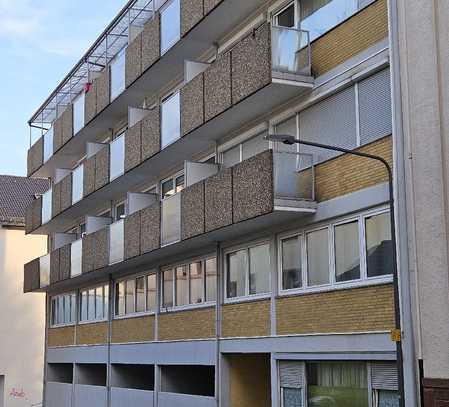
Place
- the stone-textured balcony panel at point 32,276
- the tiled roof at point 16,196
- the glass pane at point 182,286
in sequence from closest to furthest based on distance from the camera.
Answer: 1. the glass pane at point 182,286
2. the stone-textured balcony panel at point 32,276
3. the tiled roof at point 16,196

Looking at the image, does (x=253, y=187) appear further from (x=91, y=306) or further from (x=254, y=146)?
(x=91, y=306)

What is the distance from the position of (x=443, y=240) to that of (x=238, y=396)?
27.9ft

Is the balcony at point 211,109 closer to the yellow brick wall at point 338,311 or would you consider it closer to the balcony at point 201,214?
the balcony at point 201,214

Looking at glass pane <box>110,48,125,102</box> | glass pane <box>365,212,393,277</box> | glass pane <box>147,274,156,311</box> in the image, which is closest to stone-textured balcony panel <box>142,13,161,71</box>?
glass pane <box>110,48,125,102</box>

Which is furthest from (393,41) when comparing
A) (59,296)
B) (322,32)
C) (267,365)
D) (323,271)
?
(59,296)

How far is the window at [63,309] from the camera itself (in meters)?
33.3

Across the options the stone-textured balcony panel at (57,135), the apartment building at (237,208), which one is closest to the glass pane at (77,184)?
the apartment building at (237,208)

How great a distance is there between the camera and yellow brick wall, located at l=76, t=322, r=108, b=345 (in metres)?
28.6

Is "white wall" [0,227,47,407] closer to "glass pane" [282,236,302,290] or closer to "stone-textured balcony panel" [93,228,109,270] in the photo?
"stone-textured balcony panel" [93,228,109,270]

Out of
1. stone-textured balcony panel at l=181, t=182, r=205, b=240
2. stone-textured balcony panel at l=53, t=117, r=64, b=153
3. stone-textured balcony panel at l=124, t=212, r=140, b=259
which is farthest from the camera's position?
stone-textured balcony panel at l=53, t=117, r=64, b=153

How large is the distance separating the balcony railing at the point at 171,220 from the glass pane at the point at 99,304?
841 cm

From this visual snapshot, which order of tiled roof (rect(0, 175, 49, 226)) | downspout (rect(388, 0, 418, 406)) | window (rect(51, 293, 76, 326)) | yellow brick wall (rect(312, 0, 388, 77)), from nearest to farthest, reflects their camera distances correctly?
downspout (rect(388, 0, 418, 406))
yellow brick wall (rect(312, 0, 388, 77))
window (rect(51, 293, 76, 326))
tiled roof (rect(0, 175, 49, 226))

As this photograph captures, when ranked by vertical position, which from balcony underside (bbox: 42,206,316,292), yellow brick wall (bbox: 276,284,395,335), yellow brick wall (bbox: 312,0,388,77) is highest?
yellow brick wall (bbox: 312,0,388,77)

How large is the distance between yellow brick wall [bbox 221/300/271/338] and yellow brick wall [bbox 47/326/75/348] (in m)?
13.6
